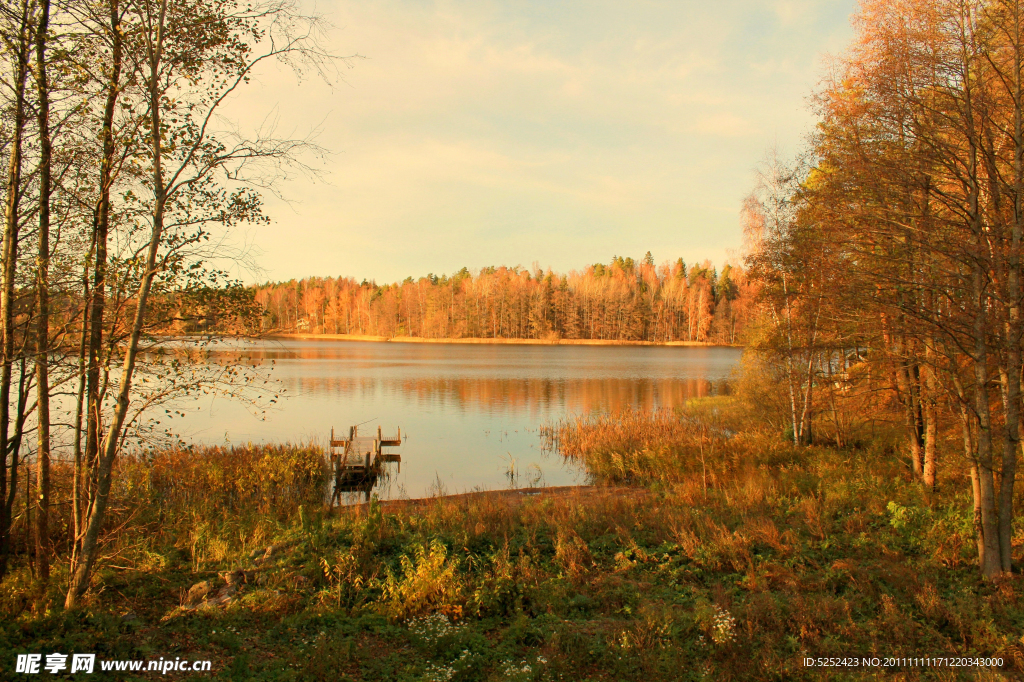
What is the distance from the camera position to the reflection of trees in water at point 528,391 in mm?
29188

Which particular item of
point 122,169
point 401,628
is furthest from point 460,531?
point 122,169

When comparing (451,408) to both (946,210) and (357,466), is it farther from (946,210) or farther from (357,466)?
(946,210)

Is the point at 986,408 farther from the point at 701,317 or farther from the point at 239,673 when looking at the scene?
the point at 701,317

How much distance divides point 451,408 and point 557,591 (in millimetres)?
21419

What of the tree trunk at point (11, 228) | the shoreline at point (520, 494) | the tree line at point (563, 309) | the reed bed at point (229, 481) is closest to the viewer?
the tree trunk at point (11, 228)

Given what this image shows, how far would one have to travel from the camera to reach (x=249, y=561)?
760cm

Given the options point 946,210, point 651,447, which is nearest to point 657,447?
point 651,447

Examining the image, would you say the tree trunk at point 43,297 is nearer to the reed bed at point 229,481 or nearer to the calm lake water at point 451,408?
the calm lake water at point 451,408

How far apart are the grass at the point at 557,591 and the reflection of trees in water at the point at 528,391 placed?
1732 centimetres

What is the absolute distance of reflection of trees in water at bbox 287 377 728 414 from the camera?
29188 millimetres

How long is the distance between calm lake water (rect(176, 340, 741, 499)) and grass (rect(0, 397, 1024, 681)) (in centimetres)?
238

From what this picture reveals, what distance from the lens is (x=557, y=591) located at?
695 centimetres

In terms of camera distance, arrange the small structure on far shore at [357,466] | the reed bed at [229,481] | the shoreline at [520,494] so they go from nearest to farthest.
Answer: the reed bed at [229,481]
the shoreline at [520,494]
the small structure on far shore at [357,466]

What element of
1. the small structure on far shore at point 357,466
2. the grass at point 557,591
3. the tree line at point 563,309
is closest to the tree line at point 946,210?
the grass at point 557,591
